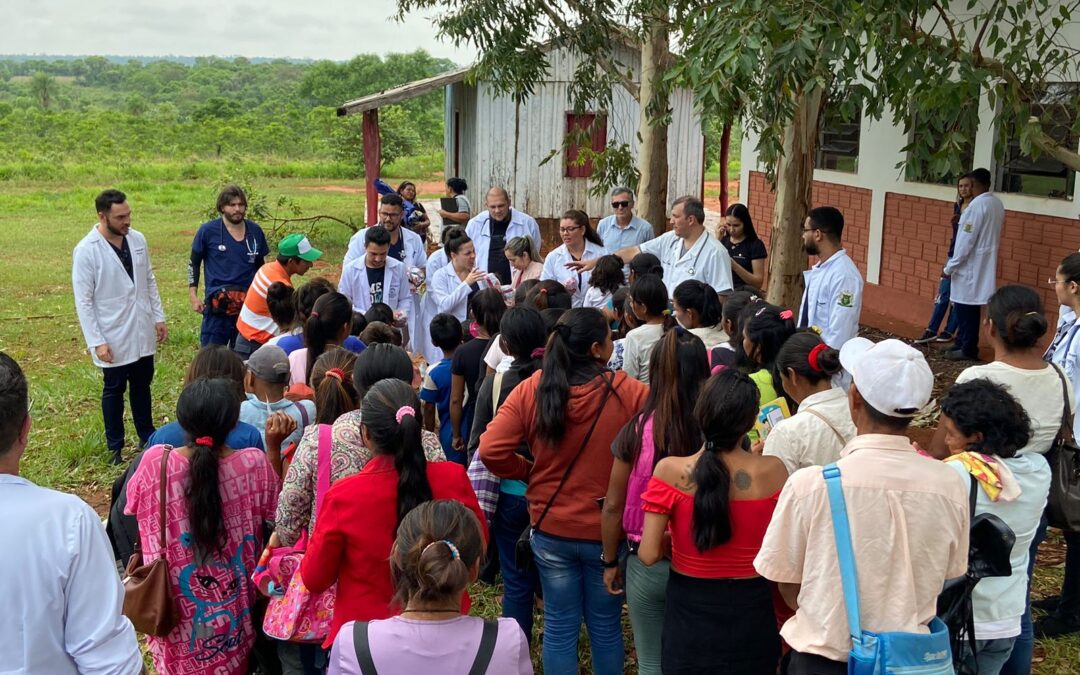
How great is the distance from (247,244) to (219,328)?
2.20 ft

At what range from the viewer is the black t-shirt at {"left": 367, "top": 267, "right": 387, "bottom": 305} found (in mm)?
7289

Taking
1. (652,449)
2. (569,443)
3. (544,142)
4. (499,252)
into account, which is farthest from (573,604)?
(544,142)

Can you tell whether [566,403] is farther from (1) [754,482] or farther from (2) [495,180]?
(2) [495,180]

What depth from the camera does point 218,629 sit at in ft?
12.0

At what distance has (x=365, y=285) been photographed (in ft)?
23.9

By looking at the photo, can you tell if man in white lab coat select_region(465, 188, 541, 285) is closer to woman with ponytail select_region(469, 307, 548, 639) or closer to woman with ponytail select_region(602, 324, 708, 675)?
woman with ponytail select_region(469, 307, 548, 639)

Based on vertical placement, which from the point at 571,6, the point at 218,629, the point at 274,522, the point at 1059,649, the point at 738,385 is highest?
the point at 571,6

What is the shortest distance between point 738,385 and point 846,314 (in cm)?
334

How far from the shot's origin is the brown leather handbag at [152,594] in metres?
3.48

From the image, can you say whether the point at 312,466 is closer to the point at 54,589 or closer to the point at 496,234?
the point at 54,589

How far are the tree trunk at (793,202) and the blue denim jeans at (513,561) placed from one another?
466 cm

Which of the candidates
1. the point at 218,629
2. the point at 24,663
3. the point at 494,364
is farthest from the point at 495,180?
the point at 24,663

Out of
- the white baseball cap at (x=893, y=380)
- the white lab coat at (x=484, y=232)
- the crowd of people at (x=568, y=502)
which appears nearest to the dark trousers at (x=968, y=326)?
the white lab coat at (x=484, y=232)

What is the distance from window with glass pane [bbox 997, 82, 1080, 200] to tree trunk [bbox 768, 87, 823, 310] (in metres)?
1.94
